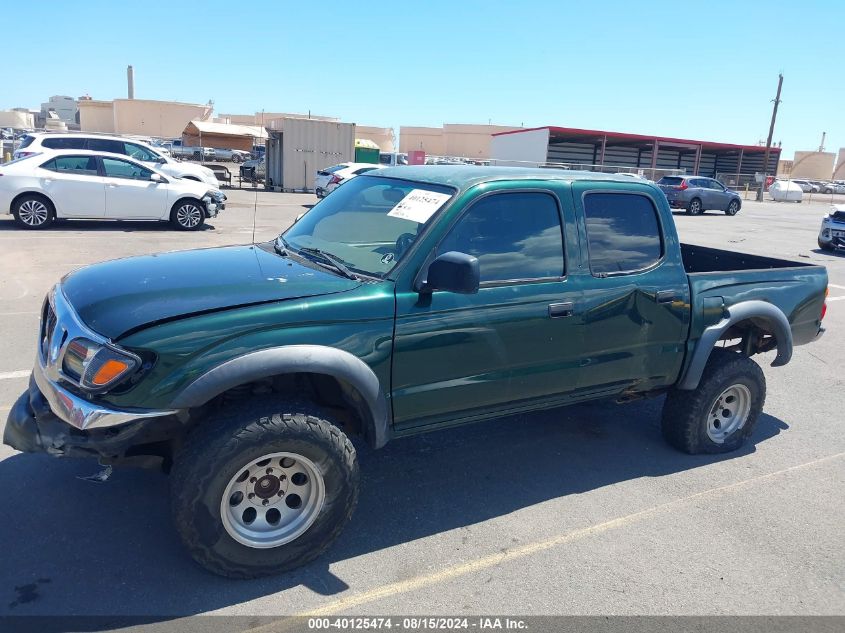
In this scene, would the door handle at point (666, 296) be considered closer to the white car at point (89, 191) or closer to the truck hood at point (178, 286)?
the truck hood at point (178, 286)

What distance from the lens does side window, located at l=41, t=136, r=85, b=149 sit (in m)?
16.5

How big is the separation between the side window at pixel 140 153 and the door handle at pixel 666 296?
17211 mm

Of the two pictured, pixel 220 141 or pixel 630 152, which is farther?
pixel 220 141

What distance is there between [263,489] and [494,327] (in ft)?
4.73

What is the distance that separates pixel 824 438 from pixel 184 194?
12.7m

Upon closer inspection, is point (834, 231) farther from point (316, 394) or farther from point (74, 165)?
point (74, 165)

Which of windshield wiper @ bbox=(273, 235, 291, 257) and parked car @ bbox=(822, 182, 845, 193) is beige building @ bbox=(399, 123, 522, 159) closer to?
parked car @ bbox=(822, 182, 845, 193)

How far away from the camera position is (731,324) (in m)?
4.62

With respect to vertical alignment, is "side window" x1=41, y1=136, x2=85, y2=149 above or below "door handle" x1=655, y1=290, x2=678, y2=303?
above

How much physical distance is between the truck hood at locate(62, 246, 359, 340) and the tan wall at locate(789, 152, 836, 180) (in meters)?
96.6

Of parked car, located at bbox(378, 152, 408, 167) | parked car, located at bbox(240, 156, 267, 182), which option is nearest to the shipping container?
parked car, located at bbox(240, 156, 267, 182)

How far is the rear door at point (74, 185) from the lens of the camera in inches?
526

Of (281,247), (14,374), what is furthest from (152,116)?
(281,247)

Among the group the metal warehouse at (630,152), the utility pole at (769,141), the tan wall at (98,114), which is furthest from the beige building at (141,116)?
the utility pole at (769,141)
